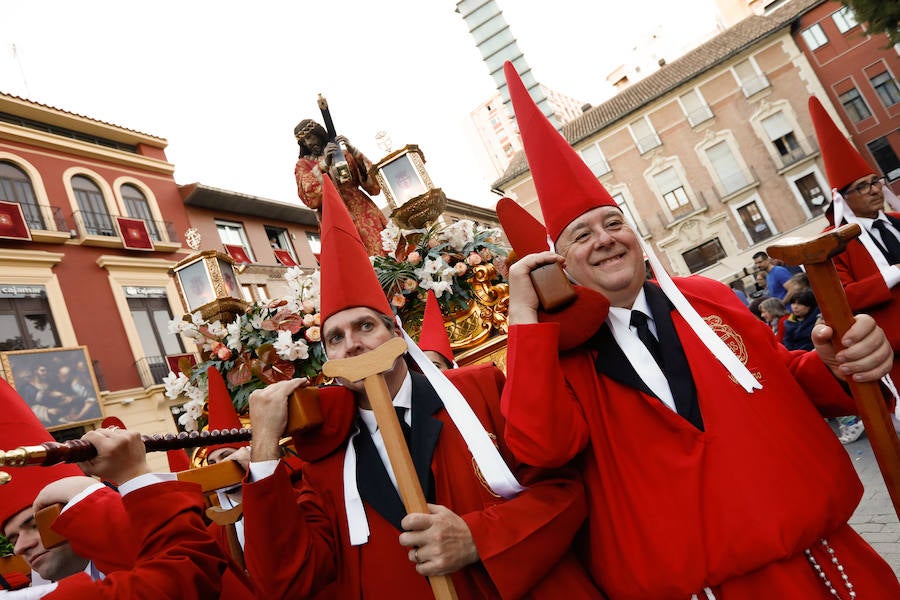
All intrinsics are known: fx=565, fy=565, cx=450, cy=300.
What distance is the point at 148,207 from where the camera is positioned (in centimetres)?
1866

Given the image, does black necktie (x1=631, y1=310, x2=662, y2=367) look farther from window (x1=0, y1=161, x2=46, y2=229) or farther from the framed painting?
window (x1=0, y1=161, x2=46, y2=229)

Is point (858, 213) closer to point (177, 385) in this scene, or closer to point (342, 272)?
point (342, 272)

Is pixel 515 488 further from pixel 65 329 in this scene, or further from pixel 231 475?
pixel 65 329

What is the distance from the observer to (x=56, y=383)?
13828 millimetres

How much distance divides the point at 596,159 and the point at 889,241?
101 feet

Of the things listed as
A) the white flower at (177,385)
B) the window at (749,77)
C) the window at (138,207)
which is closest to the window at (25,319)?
the window at (138,207)

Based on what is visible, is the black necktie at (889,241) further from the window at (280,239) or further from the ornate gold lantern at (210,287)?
the window at (280,239)

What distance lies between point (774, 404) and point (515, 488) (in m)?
0.76

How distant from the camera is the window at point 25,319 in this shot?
45.9 ft

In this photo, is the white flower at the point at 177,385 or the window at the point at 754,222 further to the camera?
the window at the point at 754,222

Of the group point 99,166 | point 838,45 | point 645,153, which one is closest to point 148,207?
point 99,166

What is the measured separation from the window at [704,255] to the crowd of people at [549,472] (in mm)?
30873

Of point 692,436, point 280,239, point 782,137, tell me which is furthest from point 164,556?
point 782,137

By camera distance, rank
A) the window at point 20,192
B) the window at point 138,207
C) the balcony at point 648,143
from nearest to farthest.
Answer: the window at point 20,192 < the window at point 138,207 < the balcony at point 648,143
